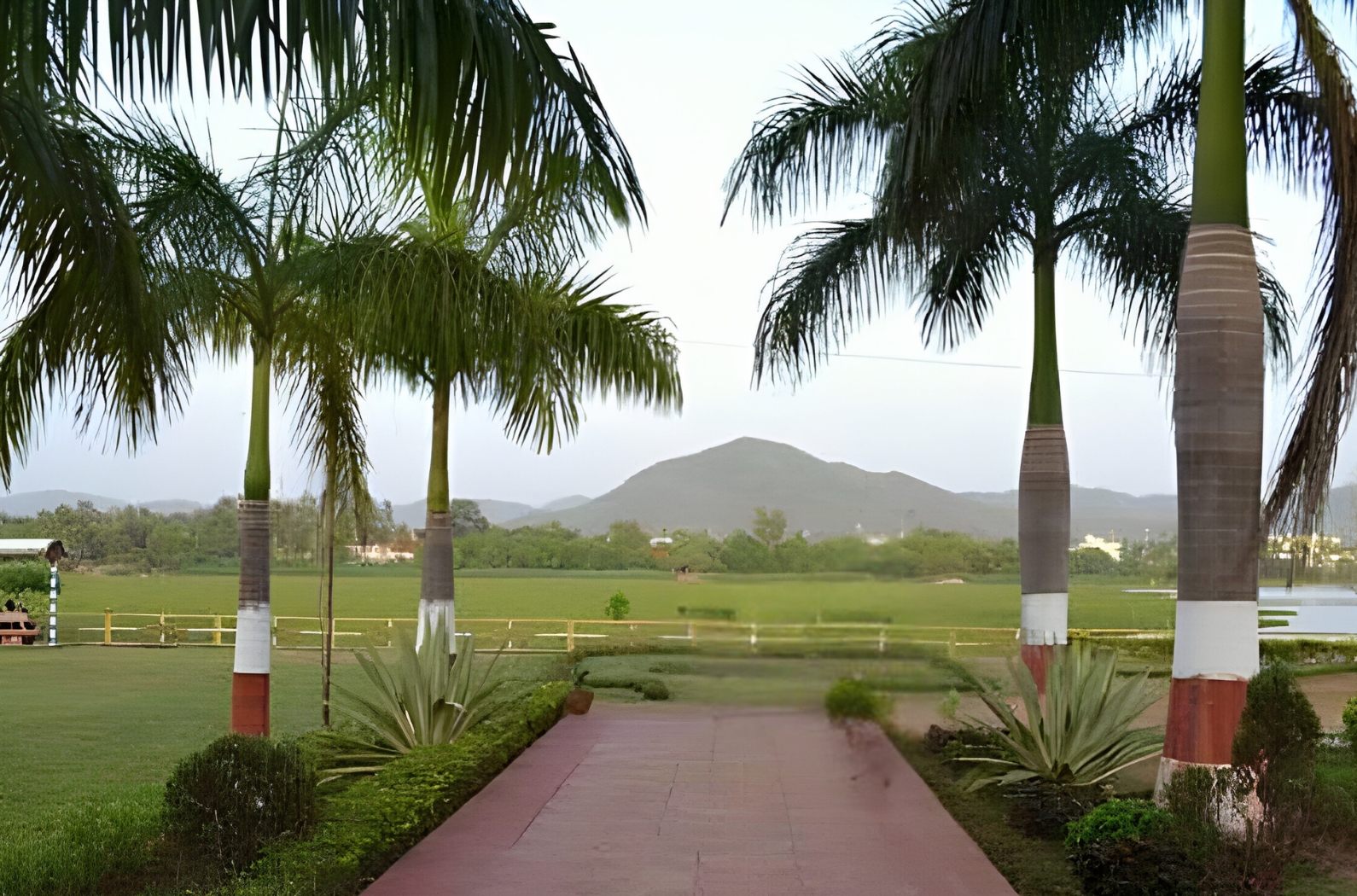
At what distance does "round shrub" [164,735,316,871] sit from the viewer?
20.6ft

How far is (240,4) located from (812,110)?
9163mm

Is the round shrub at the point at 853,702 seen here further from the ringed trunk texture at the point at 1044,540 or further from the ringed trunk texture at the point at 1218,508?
the ringed trunk texture at the point at 1044,540

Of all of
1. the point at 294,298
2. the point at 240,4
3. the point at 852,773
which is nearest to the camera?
the point at 852,773

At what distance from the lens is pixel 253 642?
10.1 metres

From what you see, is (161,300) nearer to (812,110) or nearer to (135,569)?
(812,110)

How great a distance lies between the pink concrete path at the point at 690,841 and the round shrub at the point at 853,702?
71.2 inches

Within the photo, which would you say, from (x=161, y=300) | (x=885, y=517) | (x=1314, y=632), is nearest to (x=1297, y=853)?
A: (x=885, y=517)

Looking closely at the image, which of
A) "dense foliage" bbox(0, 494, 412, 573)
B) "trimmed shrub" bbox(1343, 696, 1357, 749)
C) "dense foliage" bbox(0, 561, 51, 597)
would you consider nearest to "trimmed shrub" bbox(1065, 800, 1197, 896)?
"trimmed shrub" bbox(1343, 696, 1357, 749)

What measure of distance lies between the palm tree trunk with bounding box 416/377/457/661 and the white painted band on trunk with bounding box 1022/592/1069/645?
6.37m

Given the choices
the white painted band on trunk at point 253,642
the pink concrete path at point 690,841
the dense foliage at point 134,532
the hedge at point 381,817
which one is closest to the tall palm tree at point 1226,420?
the pink concrete path at point 690,841

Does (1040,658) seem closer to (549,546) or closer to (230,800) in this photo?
(230,800)

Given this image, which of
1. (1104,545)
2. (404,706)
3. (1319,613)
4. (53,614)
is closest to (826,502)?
(404,706)

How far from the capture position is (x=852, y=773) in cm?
258

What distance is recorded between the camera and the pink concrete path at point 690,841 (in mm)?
6246
